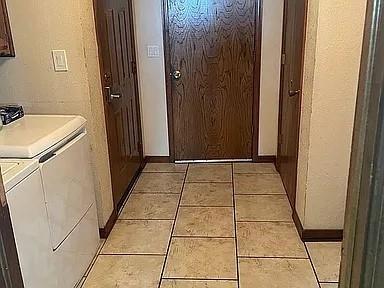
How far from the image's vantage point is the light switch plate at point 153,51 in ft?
12.8

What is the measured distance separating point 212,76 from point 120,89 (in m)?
1.00

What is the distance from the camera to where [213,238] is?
9.51 ft

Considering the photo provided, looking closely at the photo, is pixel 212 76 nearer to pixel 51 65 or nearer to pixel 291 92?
pixel 291 92

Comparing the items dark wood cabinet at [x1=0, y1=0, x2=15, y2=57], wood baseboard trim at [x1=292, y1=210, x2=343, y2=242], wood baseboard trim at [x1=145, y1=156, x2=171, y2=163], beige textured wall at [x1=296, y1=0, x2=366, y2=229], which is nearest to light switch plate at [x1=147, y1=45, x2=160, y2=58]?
wood baseboard trim at [x1=145, y1=156, x2=171, y2=163]

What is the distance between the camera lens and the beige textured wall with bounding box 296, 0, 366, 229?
Answer: 7.76 feet

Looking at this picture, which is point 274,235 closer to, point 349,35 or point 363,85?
point 349,35

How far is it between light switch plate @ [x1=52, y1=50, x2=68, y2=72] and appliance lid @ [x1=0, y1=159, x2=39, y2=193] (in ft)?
2.66

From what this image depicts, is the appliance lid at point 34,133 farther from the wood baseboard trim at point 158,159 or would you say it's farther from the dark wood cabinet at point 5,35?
the wood baseboard trim at point 158,159

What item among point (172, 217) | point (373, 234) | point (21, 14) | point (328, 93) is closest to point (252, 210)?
point (172, 217)

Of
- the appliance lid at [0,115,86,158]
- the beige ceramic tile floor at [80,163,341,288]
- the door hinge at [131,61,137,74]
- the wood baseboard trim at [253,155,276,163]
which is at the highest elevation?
the door hinge at [131,61,137,74]

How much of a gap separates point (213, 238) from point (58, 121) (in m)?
1.33

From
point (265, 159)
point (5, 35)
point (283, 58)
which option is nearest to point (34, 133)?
point (5, 35)

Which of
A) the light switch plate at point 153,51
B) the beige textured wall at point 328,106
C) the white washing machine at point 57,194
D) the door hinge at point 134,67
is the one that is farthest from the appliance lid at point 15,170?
the light switch plate at point 153,51

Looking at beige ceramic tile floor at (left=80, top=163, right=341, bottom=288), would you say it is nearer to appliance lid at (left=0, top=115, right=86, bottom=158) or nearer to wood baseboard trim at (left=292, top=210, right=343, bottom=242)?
wood baseboard trim at (left=292, top=210, right=343, bottom=242)
